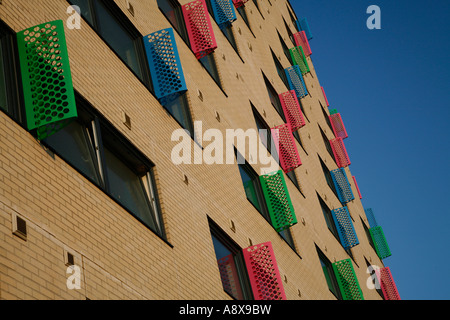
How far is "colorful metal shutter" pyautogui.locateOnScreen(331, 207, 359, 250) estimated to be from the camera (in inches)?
902

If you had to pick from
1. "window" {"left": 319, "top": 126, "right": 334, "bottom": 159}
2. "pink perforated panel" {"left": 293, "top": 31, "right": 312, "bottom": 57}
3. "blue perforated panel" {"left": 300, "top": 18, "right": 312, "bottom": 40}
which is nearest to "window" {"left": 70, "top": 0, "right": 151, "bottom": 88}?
"window" {"left": 319, "top": 126, "right": 334, "bottom": 159}

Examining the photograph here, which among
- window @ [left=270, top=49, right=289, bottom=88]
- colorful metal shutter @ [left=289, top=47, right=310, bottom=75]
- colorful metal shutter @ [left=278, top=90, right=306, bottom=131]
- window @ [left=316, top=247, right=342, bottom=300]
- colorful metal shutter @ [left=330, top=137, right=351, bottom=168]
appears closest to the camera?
window @ [left=316, top=247, right=342, bottom=300]

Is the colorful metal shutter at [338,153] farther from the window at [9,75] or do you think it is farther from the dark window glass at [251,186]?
the window at [9,75]

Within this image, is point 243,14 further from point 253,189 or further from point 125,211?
point 125,211

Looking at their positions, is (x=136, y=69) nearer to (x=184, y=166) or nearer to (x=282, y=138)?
(x=184, y=166)

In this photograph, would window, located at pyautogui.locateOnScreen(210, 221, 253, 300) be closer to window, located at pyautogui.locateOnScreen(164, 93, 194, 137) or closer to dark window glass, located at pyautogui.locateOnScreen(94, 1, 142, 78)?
window, located at pyautogui.locateOnScreen(164, 93, 194, 137)

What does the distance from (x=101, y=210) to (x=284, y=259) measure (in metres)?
7.74

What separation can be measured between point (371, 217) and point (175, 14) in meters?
22.1

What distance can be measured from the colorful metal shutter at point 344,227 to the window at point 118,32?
1265cm

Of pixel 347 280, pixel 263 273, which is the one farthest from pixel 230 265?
pixel 347 280

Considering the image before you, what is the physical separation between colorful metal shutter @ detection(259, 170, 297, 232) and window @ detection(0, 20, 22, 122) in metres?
8.56

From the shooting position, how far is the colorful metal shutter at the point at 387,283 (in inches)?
1078

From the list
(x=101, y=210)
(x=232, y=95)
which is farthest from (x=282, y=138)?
(x=101, y=210)

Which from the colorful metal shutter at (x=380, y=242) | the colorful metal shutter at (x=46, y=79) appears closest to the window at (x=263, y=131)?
the colorful metal shutter at (x=46, y=79)
